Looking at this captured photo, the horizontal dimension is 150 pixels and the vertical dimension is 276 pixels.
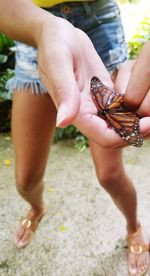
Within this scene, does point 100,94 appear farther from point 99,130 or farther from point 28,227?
point 28,227

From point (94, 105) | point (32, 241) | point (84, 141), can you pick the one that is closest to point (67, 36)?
point (94, 105)

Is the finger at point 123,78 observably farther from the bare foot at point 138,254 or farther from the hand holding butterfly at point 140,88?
the bare foot at point 138,254

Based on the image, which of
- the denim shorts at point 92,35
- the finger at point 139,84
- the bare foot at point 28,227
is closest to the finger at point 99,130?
the finger at point 139,84

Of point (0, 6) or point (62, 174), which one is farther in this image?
point (62, 174)

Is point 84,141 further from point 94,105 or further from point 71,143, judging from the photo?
point 94,105

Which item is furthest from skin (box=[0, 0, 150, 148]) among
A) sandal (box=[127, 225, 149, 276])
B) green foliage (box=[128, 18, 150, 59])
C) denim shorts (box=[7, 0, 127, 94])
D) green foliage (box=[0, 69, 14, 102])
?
green foliage (box=[128, 18, 150, 59])

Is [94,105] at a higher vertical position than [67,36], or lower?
lower
